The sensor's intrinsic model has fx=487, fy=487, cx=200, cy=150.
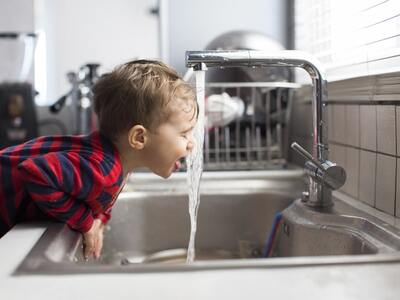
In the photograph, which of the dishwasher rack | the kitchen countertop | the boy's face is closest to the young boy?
the boy's face

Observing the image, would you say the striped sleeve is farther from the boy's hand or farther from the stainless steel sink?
the stainless steel sink

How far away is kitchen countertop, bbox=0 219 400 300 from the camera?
0.39m

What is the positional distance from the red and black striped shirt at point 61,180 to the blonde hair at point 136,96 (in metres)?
0.04

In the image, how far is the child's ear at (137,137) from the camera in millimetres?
730

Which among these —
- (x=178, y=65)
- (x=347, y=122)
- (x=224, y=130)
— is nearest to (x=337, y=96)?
(x=347, y=122)

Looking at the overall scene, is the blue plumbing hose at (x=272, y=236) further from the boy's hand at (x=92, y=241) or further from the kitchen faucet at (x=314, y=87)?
the boy's hand at (x=92, y=241)

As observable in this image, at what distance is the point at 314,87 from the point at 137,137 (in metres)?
0.29

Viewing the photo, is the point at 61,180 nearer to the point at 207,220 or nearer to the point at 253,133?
the point at 207,220

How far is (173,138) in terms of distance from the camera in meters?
0.76

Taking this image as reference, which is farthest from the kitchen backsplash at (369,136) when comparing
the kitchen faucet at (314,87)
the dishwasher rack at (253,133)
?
the dishwasher rack at (253,133)

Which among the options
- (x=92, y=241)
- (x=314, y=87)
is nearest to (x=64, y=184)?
(x=92, y=241)

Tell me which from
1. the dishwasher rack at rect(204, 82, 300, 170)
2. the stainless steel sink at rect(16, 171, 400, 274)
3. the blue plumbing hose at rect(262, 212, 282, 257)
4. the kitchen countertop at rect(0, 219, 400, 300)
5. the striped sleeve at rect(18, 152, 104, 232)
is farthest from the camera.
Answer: the dishwasher rack at rect(204, 82, 300, 170)

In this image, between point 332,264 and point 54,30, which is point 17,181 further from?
point 54,30

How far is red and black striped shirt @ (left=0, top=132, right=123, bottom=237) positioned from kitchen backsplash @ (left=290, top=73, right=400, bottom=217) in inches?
15.8
